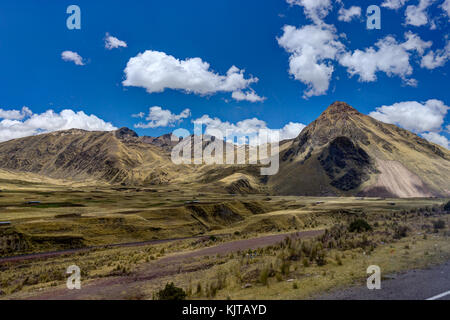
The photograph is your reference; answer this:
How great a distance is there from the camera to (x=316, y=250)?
1795 centimetres

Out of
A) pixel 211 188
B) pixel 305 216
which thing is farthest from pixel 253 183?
pixel 305 216

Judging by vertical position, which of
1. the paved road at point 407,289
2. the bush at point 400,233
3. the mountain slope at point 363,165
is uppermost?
the mountain slope at point 363,165

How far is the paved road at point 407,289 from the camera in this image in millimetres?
9438

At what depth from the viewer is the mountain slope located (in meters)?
138

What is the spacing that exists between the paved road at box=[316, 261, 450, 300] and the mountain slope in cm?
13586

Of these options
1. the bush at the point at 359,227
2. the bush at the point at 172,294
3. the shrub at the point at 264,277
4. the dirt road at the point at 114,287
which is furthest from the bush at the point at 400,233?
the bush at the point at 172,294

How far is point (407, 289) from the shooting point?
1015 cm

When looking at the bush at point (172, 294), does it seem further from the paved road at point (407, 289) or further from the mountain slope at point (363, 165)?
the mountain slope at point (363, 165)

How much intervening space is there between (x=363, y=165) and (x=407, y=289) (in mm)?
160817

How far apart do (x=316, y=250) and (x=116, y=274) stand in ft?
45.6

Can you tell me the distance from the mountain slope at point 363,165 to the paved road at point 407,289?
136 m

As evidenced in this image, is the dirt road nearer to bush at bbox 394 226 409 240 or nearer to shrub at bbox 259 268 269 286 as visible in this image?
shrub at bbox 259 268 269 286
